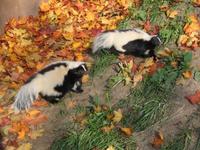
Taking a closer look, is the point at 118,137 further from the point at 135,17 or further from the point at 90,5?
the point at 90,5

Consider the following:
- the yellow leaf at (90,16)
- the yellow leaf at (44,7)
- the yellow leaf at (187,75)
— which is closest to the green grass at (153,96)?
the yellow leaf at (187,75)

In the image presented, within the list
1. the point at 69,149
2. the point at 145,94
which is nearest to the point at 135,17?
the point at 145,94

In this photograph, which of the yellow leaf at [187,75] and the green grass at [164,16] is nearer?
the yellow leaf at [187,75]

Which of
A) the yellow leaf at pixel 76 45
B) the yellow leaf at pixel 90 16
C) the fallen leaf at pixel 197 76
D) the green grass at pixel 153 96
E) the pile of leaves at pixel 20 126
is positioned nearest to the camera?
the green grass at pixel 153 96

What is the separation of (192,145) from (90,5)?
3528 millimetres

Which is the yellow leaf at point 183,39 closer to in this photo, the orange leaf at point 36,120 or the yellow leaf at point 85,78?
the yellow leaf at point 85,78

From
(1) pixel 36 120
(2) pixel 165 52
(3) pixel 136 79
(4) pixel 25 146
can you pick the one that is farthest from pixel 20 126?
(2) pixel 165 52

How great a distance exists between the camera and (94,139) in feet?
17.0

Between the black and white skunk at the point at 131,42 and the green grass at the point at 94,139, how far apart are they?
117cm

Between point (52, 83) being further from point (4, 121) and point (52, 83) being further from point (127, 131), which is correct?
point (127, 131)

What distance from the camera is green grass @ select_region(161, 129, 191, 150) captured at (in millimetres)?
4930

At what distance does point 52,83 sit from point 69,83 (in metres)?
0.25

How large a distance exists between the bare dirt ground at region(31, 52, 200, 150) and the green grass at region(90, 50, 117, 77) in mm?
65

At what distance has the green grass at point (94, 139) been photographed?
512cm
